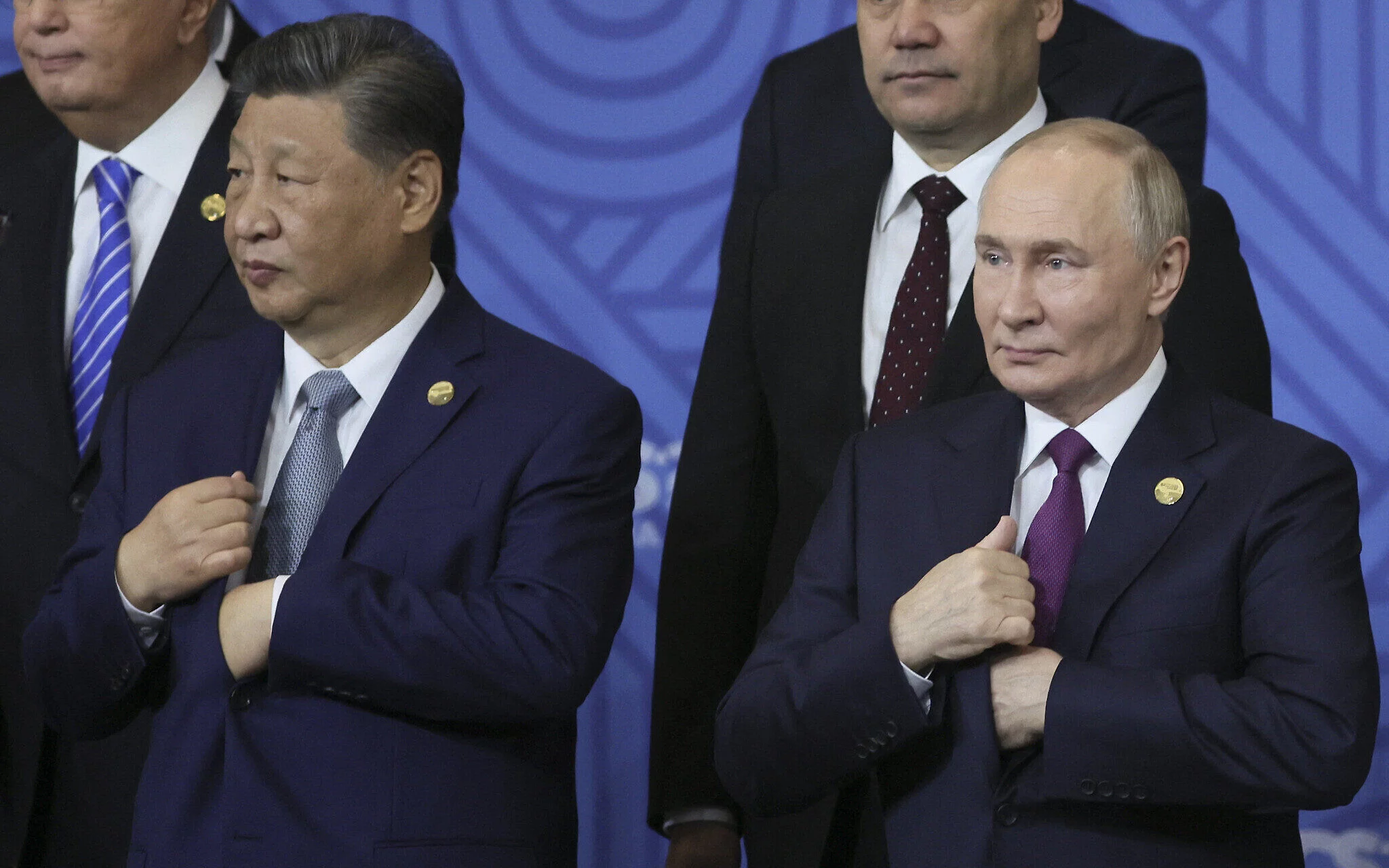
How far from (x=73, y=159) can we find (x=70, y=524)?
0.68 meters

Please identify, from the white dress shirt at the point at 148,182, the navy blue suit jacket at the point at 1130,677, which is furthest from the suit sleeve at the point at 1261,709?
the white dress shirt at the point at 148,182

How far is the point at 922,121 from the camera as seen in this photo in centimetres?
274

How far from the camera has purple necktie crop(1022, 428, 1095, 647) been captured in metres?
2.11

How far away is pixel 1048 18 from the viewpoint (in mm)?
2889

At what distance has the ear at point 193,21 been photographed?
3207 mm

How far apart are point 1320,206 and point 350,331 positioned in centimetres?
174

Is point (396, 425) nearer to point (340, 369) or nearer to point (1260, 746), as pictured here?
point (340, 369)

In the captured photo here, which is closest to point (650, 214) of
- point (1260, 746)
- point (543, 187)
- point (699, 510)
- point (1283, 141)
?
point (543, 187)

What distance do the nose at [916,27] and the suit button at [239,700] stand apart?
1.30 metres

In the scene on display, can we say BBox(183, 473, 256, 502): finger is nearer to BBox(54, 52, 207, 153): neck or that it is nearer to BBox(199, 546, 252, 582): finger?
BBox(199, 546, 252, 582): finger

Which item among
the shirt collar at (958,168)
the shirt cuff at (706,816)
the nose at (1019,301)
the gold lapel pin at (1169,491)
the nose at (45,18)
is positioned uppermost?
the nose at (45,18)

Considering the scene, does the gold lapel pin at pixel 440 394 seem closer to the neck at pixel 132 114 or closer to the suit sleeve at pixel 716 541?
the suit sleeve at pixel 716 541

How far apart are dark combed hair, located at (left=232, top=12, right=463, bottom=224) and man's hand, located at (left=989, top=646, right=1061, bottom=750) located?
1.08m

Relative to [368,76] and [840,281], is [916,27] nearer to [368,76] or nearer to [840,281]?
[840,281]
